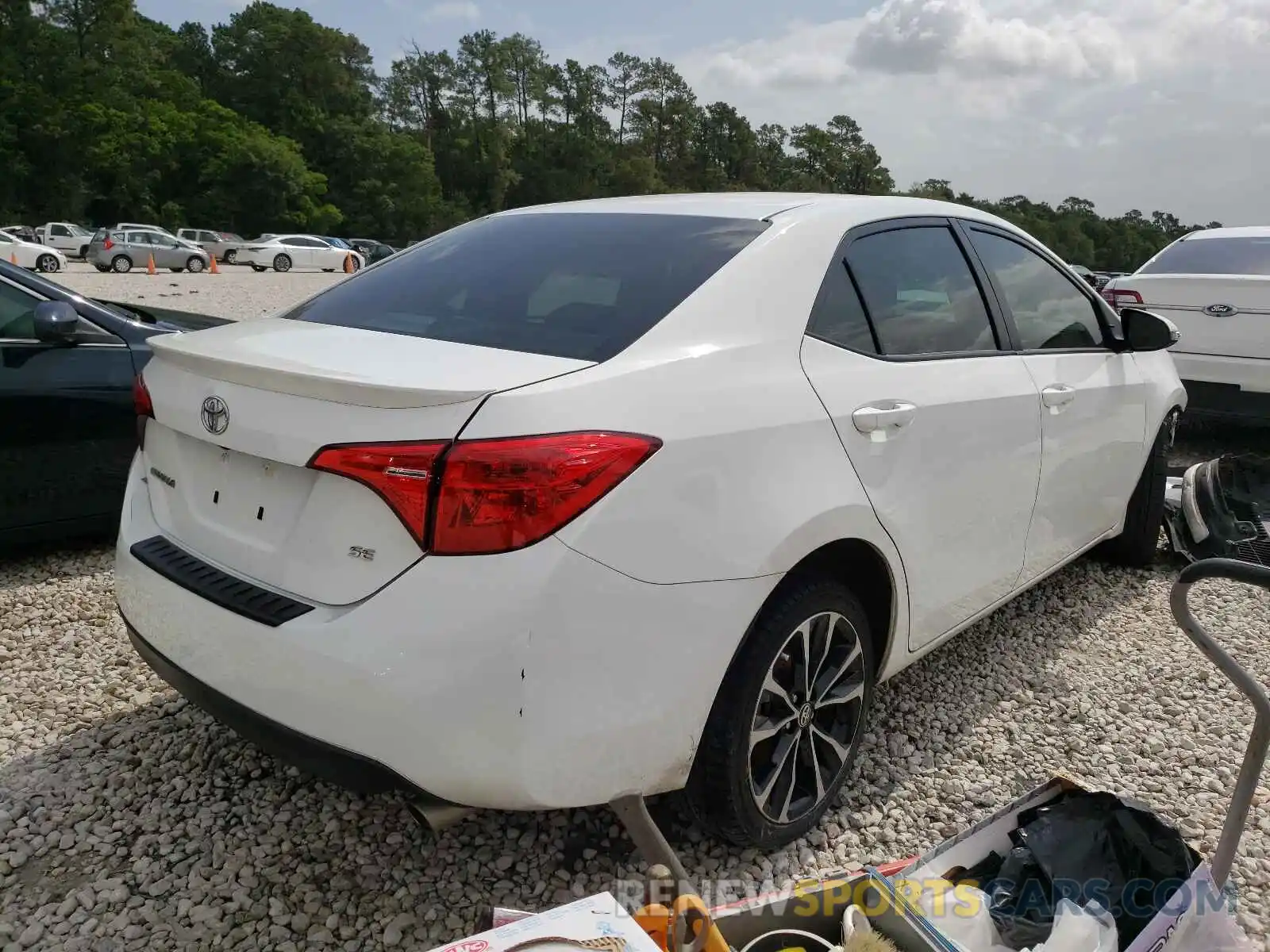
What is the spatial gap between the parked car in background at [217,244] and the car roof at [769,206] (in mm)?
41070

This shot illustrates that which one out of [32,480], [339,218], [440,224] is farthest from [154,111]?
[32,480]

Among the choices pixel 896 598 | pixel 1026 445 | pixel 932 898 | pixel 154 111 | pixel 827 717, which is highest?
pixel 154 111

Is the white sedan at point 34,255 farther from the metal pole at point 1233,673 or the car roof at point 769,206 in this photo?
the metal pole at point 1233,673

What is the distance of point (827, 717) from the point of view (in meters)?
2.44

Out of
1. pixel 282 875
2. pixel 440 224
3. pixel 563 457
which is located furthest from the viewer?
pixel 440 224

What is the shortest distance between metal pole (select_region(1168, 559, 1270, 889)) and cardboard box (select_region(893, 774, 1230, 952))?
83 mm

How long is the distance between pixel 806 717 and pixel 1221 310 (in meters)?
5.53

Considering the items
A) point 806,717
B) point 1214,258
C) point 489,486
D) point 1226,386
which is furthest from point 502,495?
point 1214,258

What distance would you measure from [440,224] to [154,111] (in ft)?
64.0

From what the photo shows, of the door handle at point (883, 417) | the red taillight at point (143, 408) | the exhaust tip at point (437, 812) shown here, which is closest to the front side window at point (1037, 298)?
the door handle at point (883, 417)

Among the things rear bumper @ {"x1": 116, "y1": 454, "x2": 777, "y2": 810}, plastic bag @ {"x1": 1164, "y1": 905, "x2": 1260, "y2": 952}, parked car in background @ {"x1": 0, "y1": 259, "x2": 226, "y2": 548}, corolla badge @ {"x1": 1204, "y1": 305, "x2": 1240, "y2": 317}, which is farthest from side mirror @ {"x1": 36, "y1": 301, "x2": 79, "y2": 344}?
corolla badge @ {"x1": 1204, "y1": 305, "x2": 1240, "y2": 317}

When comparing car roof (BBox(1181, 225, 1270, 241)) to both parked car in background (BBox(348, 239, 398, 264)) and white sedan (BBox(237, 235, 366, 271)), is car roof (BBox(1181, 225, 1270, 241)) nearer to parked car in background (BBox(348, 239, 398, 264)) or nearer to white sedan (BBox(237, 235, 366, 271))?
white sedan (BBox(237, 235, 366, 271))

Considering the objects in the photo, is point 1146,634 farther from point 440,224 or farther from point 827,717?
point 440,224

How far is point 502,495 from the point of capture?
170 centimetres
